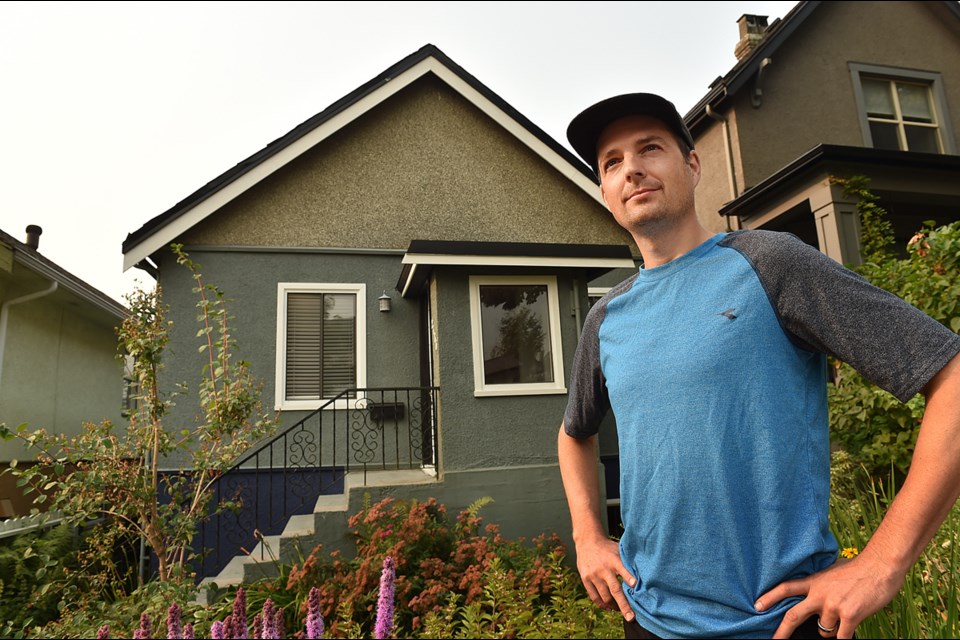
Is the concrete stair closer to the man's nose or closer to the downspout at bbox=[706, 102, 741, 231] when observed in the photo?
the man's nose

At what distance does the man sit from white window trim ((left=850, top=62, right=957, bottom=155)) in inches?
464

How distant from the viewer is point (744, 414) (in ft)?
3.60

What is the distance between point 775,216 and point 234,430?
785 centimetres

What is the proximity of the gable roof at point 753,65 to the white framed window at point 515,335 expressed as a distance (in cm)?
542

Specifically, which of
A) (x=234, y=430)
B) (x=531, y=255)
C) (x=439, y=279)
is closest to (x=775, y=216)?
(x=531, y=255)

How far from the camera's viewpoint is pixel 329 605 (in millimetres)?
4262

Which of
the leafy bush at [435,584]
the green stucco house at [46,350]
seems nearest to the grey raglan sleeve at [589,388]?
the leafy bush at [435,584]

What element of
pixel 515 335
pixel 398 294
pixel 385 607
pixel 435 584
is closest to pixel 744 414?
pixel 385 607

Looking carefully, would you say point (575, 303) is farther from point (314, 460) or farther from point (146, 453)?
point (146, 453)

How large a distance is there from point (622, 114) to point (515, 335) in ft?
18.9

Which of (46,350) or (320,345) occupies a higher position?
(46,350)

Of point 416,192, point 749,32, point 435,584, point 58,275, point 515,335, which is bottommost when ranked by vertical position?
point 435,584

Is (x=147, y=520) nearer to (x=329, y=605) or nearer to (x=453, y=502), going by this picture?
(x=329, y=605)

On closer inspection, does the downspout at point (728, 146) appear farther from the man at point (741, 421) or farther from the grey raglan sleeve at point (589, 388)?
the man at point (741, 421)
